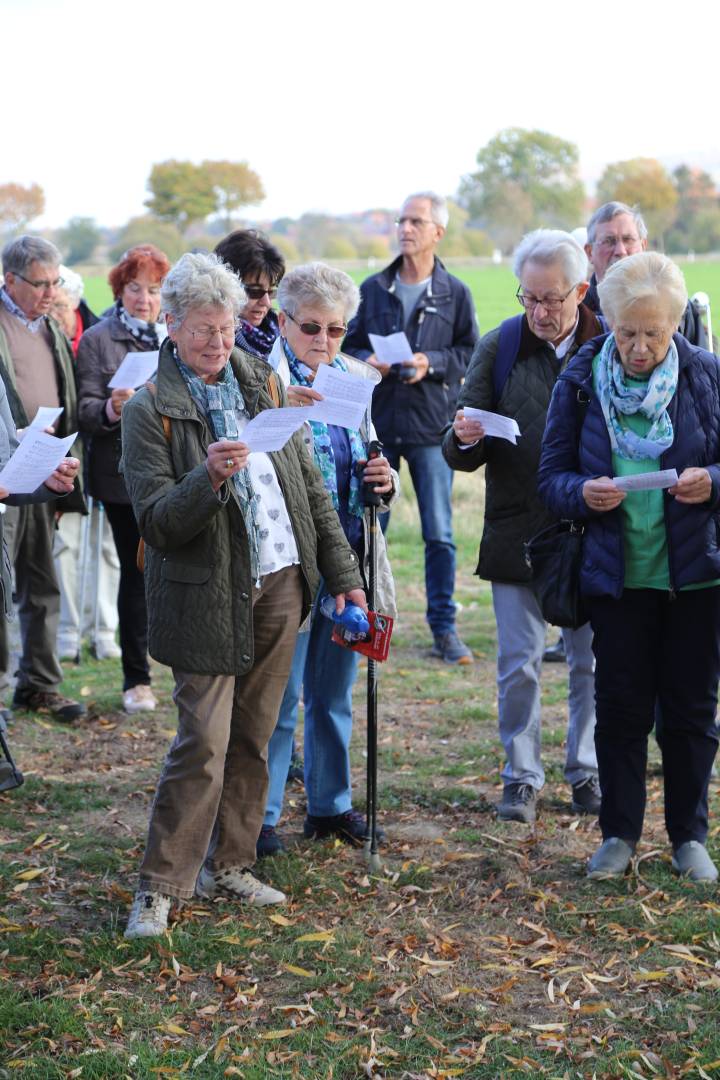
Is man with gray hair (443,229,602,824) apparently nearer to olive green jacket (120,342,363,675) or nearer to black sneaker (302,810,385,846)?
black sneaker (302,810,385,846)

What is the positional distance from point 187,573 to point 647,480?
160 cm

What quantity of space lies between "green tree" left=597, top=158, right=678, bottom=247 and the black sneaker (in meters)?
76.7

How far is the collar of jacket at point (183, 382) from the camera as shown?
13.4ft

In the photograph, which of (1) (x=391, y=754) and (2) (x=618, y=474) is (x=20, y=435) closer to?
(1) (x=391, y=754)

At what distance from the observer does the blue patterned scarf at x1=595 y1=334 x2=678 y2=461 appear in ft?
14.7

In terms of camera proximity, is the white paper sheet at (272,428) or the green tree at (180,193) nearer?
the white paper sheet at (272,428)

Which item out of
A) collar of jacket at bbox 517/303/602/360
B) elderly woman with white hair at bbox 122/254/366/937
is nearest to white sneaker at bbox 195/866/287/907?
elderly woman with white hair at bbox 122/254/366/937

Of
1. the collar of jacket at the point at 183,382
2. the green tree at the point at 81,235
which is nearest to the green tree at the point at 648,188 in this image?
the green tree at the point at 81,235

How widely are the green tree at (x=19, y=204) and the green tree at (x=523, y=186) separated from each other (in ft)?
92.7

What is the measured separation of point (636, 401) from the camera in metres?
4.50

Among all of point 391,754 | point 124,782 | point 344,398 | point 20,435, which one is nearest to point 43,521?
point 20,435

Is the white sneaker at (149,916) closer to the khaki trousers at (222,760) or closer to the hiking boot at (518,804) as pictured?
the khaki trousers at (222,760)

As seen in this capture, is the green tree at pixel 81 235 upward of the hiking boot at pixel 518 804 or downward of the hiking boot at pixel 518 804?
upward

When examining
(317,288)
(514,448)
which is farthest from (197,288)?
(514,448)
